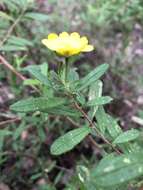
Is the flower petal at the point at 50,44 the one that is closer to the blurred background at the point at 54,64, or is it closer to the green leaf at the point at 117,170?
the green leaf at the point at 117,170

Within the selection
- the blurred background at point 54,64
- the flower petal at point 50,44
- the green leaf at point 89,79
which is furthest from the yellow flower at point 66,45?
the blurred background at point 54,64

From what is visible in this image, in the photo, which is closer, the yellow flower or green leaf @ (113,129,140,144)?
the yellow flower

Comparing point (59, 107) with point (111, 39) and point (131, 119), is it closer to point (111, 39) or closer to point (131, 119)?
point (131, 119)

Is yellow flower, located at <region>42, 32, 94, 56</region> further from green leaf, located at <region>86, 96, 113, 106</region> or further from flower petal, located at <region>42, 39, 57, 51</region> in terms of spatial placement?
green leaf, located at <region>86, 96, 113, 106</region>

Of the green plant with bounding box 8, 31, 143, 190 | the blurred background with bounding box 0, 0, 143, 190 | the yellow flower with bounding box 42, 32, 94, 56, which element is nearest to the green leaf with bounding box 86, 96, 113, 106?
the green plant with bounding box 8, 31, 143, 190

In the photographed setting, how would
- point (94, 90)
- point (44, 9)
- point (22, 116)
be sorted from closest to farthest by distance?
point (94, 90)
point (22, 116)
point (44, 9)

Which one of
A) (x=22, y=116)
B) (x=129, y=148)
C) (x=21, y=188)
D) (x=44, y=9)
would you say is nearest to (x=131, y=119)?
(x=21, y=188)
